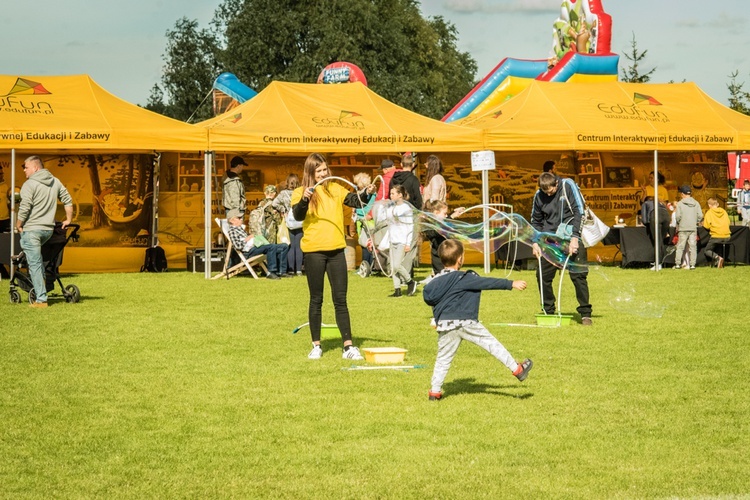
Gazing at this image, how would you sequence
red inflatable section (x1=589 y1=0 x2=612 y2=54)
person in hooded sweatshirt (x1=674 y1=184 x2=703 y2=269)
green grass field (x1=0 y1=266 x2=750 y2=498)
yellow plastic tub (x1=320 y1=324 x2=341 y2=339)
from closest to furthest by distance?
green grass field (x1=0 y1=266 x2=750 y2=498) → yellow plastic tub (x1=320 y1=324 x2=341 y2=339) → person in hooded sweatshirt (x1=674 y1=184 x2=703 y2=269) → red inflatable section (x1=589 y1=0 x2=612 y2=54)

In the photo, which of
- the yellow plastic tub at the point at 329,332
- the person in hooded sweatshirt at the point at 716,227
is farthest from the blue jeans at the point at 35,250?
the person in hooded sweatshirt at the point at 716,227

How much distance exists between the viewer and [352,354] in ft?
34.1

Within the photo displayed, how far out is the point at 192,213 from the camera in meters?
24.8

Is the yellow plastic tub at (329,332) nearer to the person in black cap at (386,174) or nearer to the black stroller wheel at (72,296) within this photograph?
the person in black cap at (386,174)

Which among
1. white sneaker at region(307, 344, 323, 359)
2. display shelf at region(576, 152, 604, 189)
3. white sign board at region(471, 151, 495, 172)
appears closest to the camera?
white sneaker at region(307, 344, 323, 359)

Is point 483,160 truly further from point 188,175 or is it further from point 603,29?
point 603,29

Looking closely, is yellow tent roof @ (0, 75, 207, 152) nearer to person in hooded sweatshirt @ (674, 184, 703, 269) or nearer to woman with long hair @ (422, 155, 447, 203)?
woman with long hair @ (422, 155, 447, 203)

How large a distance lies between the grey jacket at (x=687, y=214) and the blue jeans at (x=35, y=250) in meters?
13.4

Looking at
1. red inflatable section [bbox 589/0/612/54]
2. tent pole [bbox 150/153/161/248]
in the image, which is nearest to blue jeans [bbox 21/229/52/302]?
tent pole [bbox 150/153/161/248]

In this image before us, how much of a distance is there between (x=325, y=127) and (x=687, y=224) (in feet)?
25.8

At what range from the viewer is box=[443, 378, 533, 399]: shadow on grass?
862 centimetres

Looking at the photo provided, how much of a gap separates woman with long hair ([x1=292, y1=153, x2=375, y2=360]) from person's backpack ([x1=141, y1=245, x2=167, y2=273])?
44.5 feet

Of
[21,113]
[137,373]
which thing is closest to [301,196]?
[137,373]

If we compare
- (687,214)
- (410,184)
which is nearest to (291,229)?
(410,184)
